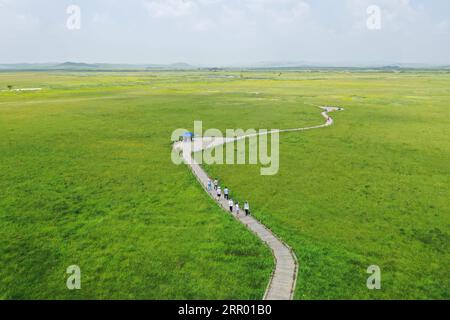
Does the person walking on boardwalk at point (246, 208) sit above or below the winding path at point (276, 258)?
above

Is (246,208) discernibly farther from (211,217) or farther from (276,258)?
(276,258)

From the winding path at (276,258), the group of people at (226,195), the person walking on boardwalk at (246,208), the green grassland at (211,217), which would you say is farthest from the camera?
the group of people at (226,195)

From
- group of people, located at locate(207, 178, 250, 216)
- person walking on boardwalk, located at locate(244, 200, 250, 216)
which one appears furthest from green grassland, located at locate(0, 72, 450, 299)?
group of people, located at locate(207, 178, 250, 216)

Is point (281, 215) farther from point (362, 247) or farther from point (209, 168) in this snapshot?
point (209, 168)

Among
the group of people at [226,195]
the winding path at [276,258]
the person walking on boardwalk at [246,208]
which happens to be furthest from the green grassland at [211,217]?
the group of people at [226,195]

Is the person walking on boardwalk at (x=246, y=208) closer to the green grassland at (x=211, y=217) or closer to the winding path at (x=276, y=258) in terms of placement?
the winding path at (x=276, y=258)
